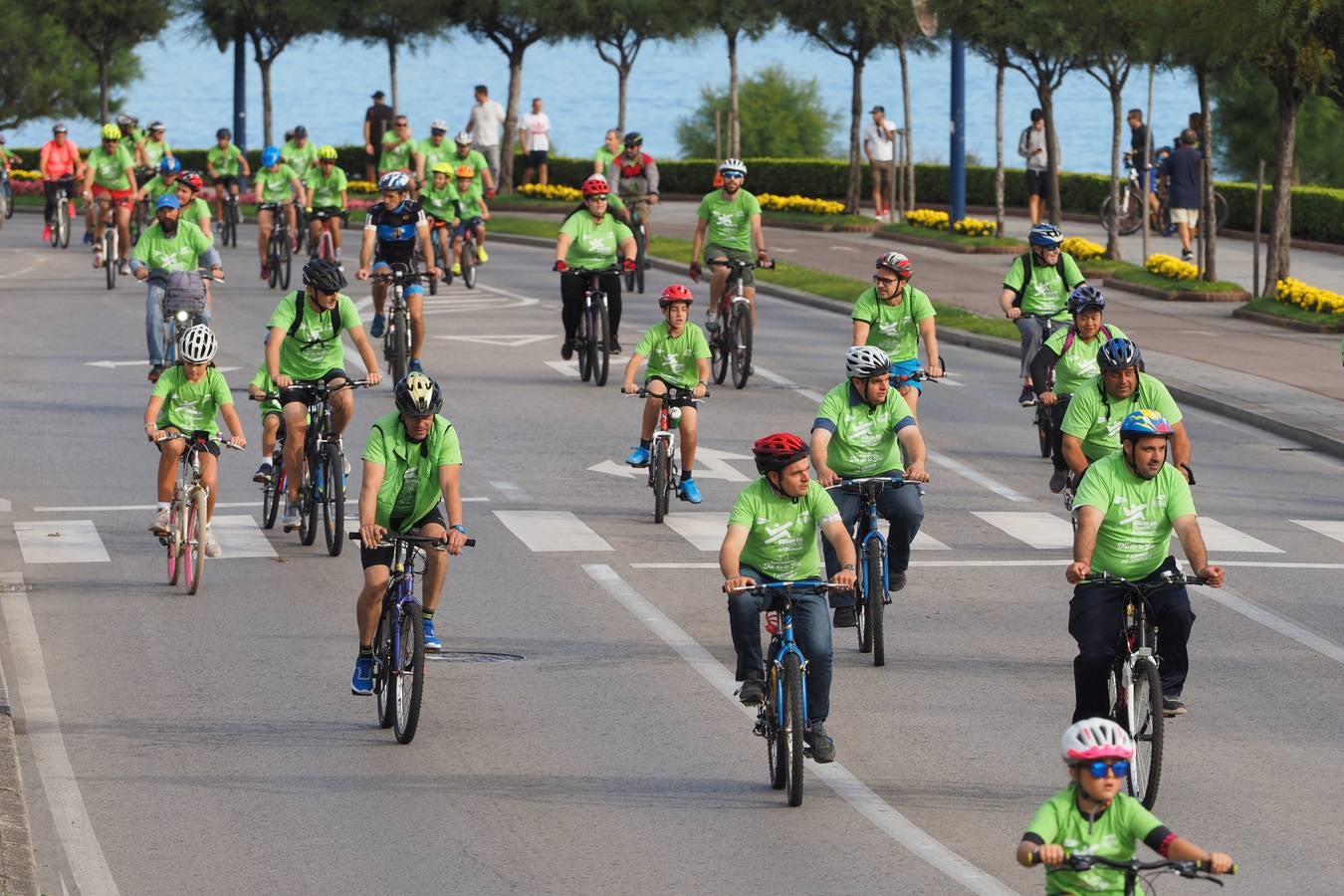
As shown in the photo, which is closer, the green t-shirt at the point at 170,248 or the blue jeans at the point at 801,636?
the blue jeans at the point at 801,636

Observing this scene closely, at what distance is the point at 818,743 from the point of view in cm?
1063

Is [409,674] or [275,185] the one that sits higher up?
[275,185]

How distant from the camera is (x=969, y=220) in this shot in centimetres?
4203

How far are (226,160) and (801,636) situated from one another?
30954mm

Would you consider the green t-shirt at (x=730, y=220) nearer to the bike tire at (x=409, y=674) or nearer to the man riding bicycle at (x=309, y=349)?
the man riding bicycle at (x=309, y=349)

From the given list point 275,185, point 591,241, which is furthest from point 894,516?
point 275,185

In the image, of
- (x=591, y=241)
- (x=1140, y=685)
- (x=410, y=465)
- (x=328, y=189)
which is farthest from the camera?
(x=328, y=189)

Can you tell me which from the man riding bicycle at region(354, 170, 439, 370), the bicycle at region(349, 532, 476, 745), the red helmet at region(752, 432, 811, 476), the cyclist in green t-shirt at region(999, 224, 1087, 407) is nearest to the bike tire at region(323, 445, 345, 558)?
the bicycle at region(349, 532, 476, 745)

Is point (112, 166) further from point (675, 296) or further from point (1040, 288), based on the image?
point (675, 296)

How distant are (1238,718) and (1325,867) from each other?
8.50 feet

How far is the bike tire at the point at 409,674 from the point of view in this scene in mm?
11305

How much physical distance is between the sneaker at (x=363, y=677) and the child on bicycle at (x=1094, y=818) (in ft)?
17.3

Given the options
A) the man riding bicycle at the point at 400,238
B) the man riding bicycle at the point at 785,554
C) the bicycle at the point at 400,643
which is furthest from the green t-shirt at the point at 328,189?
the man riding bicycle at the point at 785,554

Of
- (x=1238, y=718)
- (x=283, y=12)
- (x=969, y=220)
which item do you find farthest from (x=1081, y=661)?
(x=283, y=12)
